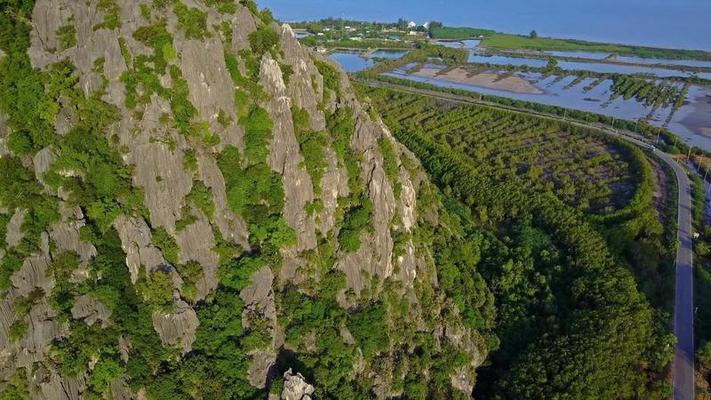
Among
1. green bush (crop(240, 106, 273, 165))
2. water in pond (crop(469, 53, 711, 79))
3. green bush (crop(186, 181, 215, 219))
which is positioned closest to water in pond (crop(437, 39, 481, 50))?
water in pond (crop(469, 53, 711, 79))

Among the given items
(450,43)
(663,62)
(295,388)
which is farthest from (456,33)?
(295,388)

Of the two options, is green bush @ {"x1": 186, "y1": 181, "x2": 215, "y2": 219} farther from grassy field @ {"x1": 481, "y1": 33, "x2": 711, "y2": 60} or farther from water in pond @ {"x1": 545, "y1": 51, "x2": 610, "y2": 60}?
grassy field @ {"x1": 481, "y1": 33, "x2": 711, "y2": 60}

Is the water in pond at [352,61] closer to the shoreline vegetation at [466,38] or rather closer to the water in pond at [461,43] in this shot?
the shoreline vegetation at [466,38]

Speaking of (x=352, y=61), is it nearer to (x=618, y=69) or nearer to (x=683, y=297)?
(x=618, y=69)

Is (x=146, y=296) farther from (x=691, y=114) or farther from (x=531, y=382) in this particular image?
(x=691, y=114)

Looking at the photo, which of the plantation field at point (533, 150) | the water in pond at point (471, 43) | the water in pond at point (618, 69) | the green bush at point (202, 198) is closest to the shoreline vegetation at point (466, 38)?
the water in pond at point (471, 43)

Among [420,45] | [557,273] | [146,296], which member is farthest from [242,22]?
[420,45]
